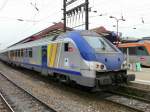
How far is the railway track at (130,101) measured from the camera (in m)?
10.7

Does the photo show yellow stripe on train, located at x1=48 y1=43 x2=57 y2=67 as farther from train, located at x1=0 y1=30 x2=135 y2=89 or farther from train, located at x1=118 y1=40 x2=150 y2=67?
train, located at x1=118 y1=40 x2=150 y2=67

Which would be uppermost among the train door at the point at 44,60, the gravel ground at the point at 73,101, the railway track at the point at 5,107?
the train door at the point at 44,60

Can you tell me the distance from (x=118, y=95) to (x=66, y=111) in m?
3.61

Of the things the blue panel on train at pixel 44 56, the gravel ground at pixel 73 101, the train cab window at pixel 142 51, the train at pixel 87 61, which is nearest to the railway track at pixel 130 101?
the gravel ground at pixel 73 101

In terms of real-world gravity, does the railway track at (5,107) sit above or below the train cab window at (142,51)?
below

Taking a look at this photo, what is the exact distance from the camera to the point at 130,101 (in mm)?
12055

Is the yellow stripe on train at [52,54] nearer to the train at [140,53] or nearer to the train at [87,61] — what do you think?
the train at [87,61]

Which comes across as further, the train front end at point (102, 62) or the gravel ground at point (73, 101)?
the train front end at point (102, 62)

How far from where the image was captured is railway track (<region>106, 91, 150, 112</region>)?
35.1ft

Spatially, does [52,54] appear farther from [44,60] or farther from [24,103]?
[24,103]

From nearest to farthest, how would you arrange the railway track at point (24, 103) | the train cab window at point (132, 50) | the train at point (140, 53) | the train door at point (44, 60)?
the railway track at point (24, 103) → the train door at point (44, 60) → the train at point (140, 53) → the train cab window at point (132, 50)

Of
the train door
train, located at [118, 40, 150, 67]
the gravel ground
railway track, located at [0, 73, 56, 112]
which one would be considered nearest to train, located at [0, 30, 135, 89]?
the gravel ground

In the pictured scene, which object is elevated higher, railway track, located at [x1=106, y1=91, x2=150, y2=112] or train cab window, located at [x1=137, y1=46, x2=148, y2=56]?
train cab window, located at [x1=137, y1=46, x2=148, y2=56]

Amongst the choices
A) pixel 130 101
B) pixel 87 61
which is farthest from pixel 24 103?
pixel 130 101
